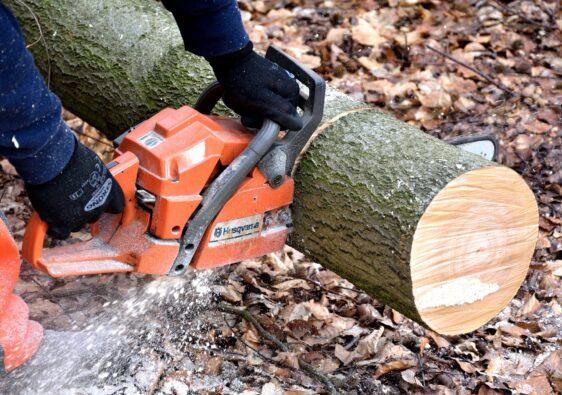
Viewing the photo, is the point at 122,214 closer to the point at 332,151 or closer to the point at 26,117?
the point at 26,117

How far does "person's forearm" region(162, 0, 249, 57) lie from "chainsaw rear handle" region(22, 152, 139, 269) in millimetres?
529

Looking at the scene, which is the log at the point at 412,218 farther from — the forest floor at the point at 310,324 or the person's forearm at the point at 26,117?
the person's forearm at the point at 26,117

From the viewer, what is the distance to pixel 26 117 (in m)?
2.29

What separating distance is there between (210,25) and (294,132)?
540 mm

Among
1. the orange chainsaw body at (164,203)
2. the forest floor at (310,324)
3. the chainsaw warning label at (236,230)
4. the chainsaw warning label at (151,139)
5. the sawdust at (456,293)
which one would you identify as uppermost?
the chainsaw warning label at (151,139)

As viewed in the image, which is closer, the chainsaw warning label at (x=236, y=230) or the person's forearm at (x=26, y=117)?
the person's forearm at (x=26, y=117)

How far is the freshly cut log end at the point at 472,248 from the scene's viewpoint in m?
2.74

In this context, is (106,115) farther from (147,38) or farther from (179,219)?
(179,219)

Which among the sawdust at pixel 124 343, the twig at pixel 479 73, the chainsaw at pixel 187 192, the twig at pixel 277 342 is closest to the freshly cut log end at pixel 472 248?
the twig at pixel 277 342

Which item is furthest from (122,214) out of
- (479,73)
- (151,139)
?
(479,73)

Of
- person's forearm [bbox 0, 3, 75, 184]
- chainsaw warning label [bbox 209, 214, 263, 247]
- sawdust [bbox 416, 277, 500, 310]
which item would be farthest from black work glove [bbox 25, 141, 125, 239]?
sawdust [bbox 416, 277, 500, 310]

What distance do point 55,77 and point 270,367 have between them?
2101mm

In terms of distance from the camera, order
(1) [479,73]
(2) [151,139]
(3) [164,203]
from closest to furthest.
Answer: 1. (3) [164,203]
2. (2) [151,139]
3. (1) [479,73]

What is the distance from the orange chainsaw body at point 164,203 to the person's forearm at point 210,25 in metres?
0.27
